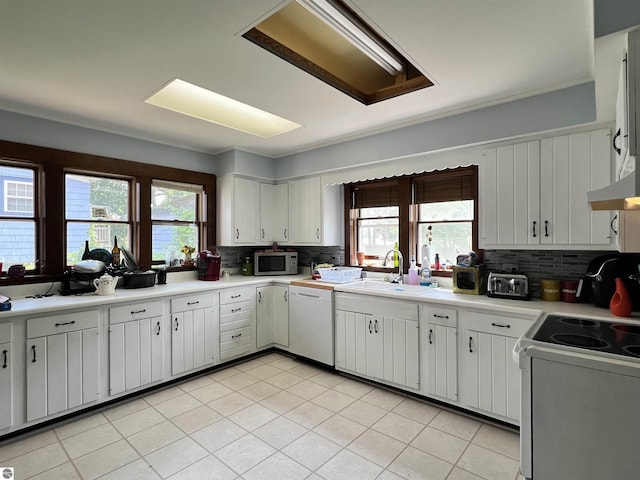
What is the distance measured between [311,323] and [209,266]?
1.35m

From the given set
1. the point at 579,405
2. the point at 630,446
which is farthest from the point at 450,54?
the point at 630,446

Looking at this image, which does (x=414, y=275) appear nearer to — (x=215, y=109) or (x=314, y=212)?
(x=314, y=212)

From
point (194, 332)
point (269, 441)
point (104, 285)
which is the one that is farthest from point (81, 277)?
point (269, 441)

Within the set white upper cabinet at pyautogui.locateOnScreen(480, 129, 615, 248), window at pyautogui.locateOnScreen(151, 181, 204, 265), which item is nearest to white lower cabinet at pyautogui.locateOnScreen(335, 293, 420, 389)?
white upper cabinet at pyautogui.locateOnScreen(480, 129, 615, 248)

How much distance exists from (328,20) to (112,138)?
2704 mm

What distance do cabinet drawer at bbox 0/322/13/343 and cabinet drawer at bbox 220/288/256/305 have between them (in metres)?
1.68

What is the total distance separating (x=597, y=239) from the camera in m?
2.33

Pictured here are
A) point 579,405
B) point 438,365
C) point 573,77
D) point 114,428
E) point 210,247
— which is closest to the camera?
point 579,405

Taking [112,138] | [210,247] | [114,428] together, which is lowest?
[114,428]

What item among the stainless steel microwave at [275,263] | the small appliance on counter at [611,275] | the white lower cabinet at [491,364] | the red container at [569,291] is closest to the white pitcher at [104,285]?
the stainless steel microwave at [275,263]

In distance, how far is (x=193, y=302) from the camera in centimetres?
334

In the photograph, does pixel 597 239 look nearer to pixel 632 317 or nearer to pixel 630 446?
pixel 632 317

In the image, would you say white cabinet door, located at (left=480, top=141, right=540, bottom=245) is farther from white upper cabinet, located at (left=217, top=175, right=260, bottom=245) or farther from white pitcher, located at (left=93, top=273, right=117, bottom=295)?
white pitcher, located at (left=93, top=273, right=117, bottom=295)

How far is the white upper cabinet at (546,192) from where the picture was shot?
2329mm
